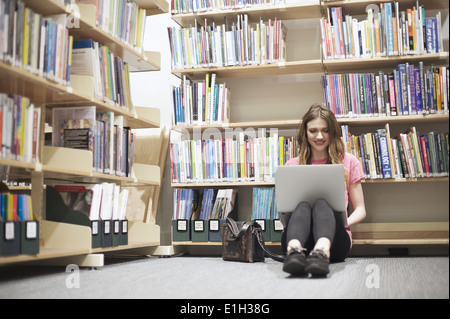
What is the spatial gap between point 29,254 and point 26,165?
36 centimetres

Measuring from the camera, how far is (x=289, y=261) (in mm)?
1943

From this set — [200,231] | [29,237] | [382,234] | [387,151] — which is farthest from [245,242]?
[29,237]

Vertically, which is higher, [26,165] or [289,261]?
[26,165]

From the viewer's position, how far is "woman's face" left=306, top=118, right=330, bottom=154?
2732mm

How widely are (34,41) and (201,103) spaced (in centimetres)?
133

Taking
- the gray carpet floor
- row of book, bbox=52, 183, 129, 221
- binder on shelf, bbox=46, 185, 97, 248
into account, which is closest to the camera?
the gray carpet floor

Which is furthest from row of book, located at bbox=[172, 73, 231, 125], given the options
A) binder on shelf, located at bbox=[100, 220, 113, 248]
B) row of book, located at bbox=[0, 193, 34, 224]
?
row of book, located at bbox=[0, 193, 34, 224]

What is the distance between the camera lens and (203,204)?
3.27 metres

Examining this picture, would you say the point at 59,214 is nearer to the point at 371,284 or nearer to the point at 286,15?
the point at 371,284

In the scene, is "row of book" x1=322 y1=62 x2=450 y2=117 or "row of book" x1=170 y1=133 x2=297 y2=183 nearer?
"row of book" x1=322 y1=62 x2=450 y2=117

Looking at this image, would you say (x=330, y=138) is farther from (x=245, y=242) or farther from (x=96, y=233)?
(x=96, y=233)

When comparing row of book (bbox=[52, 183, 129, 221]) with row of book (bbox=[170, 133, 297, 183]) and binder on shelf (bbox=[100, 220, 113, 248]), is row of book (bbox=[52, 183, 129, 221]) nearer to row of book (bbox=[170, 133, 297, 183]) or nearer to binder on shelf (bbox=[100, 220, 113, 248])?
binder on shelf (bbox=[100, 220, 113, 248])

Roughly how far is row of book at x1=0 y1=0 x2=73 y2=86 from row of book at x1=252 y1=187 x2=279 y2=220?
1371 millimetres
